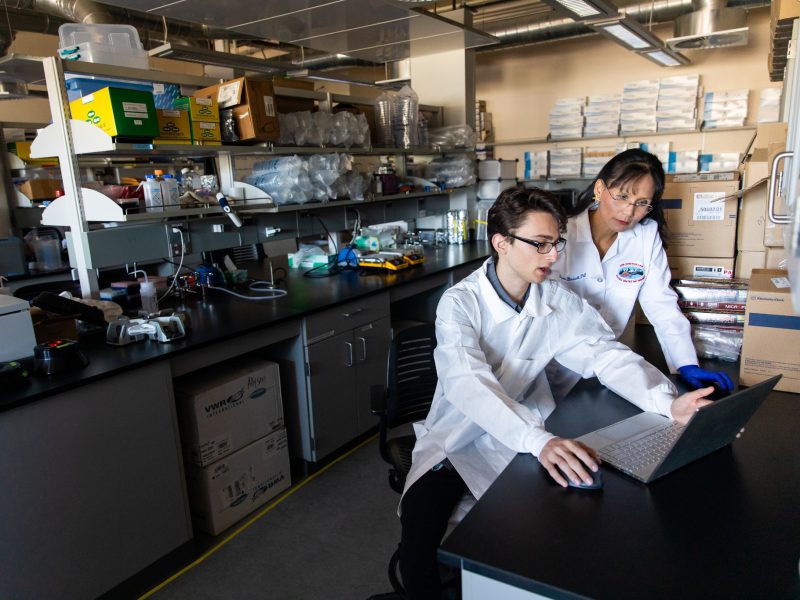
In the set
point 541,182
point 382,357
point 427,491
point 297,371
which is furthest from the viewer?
point 541,182

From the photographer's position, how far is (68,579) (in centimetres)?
174

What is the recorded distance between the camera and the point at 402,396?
78.7 inches

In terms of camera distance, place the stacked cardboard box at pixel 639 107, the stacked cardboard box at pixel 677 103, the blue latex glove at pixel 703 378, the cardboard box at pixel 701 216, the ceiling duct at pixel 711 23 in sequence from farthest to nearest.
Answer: the stacked cardboard box at pixel 639 107 → the stacked cardboard box at pixel 677 103 → the ceiling duct at pixel 711 23 → the cardboard box at pixel 701 216 → the blue latex glove at pixel 703 378

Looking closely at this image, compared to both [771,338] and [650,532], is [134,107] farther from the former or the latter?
[771,338]

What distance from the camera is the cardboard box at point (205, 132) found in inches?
99.6

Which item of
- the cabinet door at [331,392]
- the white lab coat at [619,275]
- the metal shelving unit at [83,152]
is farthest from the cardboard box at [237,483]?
the white lab coat at [619,275]

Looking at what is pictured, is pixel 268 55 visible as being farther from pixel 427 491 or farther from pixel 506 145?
pixel 427 491

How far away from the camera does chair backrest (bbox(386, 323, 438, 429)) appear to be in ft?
6.30

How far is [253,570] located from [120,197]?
5.33ft

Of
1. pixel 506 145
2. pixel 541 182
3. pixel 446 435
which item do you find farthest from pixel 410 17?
pixel 506 145

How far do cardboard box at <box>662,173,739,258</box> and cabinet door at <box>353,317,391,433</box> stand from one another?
57.0 inches

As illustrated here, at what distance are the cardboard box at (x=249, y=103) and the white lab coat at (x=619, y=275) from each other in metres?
1.55

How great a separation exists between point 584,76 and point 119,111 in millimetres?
5613

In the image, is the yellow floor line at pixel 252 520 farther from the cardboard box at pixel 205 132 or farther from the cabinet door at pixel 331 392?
the cardboard box at pixel 205 132
